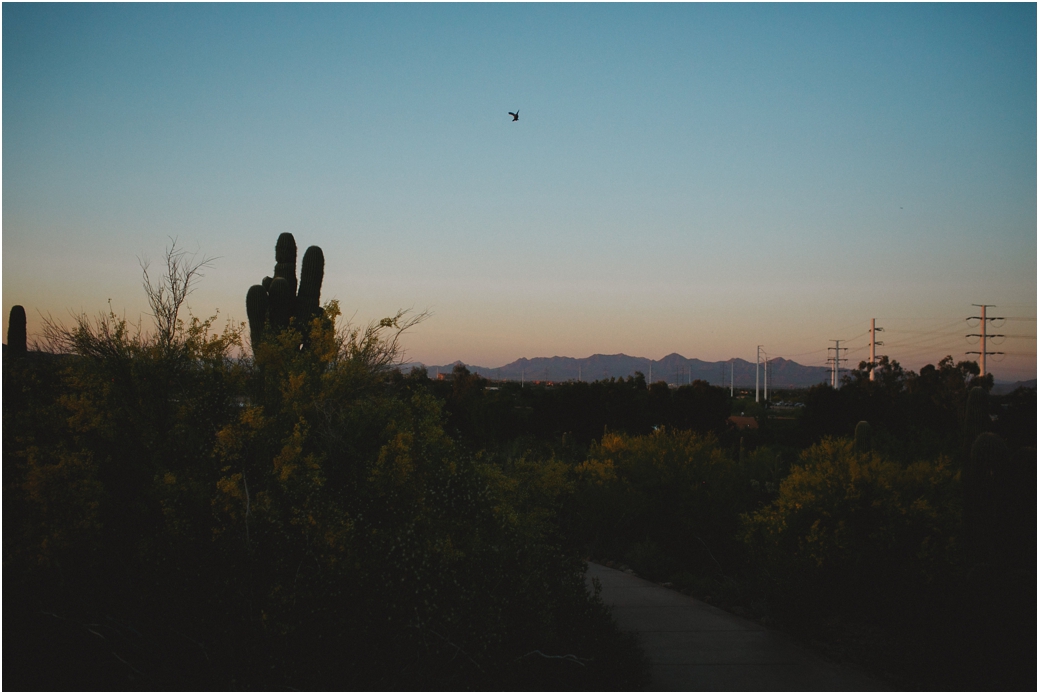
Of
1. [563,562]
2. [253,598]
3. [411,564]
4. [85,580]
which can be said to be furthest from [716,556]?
[85,580]

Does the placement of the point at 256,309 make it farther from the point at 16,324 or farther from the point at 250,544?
the point at 16,324

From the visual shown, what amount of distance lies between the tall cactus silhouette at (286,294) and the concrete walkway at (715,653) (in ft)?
16.0

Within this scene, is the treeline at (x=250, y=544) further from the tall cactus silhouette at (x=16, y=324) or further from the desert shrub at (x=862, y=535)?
the tall cactus silhouette at (x=16, y=324)

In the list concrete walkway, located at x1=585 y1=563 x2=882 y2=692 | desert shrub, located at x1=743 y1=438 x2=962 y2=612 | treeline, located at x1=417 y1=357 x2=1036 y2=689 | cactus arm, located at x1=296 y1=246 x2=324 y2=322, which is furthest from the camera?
cactus arm, located at x1=296 y1=246 x2=324 y2=322

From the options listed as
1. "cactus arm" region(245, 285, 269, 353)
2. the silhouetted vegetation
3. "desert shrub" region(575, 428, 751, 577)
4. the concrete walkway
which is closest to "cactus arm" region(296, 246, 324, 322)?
"cactus arm" region(245, 285, 269, 353)

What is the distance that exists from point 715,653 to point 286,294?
6.14 m

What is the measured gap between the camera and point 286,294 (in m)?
8.97

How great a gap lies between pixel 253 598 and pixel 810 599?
5310 mm

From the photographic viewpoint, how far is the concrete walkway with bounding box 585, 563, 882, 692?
5.87 metres

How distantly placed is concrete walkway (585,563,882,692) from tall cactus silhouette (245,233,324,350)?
4.87 metres

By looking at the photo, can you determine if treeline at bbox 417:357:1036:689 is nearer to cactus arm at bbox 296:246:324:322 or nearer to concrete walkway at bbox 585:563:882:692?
concrete walkway at bbox 585:563:882:692

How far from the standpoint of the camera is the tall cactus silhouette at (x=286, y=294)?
853 cm

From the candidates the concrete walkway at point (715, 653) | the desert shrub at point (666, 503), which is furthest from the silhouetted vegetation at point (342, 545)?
the desert shrub at point (666, 503)

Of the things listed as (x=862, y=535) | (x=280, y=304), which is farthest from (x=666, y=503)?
(x=280, y=304)
